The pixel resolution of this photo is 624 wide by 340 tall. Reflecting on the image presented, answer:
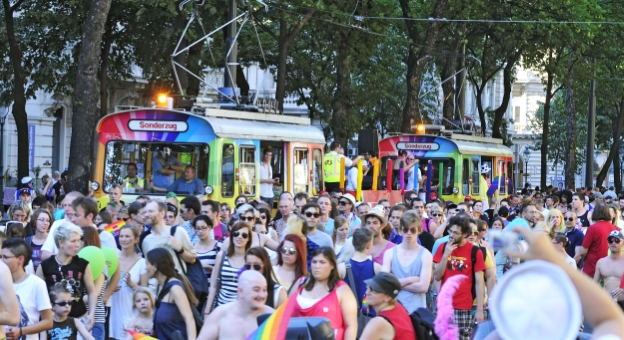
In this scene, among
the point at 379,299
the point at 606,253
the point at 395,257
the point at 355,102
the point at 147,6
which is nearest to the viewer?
the point at 379,299

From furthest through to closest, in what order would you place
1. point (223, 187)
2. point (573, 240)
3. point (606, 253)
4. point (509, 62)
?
point (509, 62) < point (223, 187) < point (573, 240) < point (606, 253)

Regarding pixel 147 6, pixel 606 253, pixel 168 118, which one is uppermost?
pixel 147 6

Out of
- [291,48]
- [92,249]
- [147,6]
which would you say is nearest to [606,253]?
[92,249]

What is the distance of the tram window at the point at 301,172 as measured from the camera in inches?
834

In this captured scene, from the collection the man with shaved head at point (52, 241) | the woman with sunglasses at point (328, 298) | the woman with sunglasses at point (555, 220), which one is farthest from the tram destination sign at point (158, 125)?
the woman with sunglasses at point (328, 298)

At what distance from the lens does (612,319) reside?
3020 millimetres

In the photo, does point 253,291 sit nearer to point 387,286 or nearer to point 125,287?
point 387,286

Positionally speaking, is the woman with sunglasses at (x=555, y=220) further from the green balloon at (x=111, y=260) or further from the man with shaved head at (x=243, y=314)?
the man with shaved head at (x=243, y=314)

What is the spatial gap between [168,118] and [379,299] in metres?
12.2

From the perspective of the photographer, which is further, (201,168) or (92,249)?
(201,168)

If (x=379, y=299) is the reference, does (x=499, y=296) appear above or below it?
above

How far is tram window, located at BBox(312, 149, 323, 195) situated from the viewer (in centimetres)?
2208

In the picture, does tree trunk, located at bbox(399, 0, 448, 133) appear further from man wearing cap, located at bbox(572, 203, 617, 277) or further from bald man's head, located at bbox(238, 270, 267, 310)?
bald man's head, located at bbox(238, 270, 267, 310)

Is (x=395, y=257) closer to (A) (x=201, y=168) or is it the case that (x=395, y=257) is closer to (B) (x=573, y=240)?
(B) (x=573, y=240)
